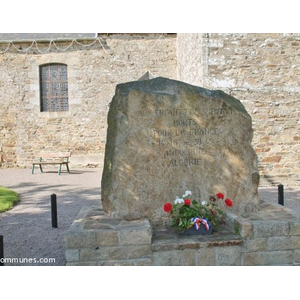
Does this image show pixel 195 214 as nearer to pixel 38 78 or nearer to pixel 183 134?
pixel 183 134

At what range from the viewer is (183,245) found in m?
3.52

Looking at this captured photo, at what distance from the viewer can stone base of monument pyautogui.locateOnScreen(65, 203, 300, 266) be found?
3436 mm

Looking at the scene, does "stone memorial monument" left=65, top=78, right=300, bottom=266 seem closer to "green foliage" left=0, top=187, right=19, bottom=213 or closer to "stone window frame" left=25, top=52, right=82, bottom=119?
"green foliage" left=0, top=187, right=19, bottom=213

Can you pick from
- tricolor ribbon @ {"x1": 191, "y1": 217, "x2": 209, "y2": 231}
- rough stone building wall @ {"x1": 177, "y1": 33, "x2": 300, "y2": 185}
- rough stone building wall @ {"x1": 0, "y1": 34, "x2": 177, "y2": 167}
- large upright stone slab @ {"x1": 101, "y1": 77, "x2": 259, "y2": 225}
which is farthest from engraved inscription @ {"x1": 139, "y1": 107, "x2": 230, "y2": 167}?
rough stone building wall @ {"x1": 0, "y1": 34, "x2": 177, "y2": 167}

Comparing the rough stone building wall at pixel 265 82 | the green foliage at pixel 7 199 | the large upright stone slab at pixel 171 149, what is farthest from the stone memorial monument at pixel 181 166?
the rough stone building wall at pixel 265 82

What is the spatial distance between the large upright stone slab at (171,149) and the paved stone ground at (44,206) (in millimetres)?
1132

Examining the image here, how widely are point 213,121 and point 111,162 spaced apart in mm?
1322

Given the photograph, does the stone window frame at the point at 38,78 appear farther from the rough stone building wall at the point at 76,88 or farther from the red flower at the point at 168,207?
the red flower at the point at 168,207

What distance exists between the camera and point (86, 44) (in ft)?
43.2

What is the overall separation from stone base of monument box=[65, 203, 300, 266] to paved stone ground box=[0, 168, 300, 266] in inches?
25.0

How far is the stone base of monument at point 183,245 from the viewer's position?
344cm
